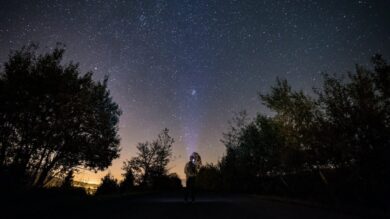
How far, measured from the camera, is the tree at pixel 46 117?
22.3 meters

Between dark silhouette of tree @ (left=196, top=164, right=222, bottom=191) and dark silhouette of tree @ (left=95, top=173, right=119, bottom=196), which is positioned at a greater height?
dark silhouette of tree @ (left=196, top=164, right=222, bottom=191)

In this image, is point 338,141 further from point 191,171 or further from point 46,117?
point 46,117

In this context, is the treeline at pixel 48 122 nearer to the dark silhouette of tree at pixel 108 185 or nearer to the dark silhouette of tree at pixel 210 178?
the dark silhouette of tree at pixel 108 185

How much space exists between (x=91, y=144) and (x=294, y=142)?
55.1 feet

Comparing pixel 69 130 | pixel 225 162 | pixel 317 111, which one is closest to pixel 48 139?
pixel 69 130

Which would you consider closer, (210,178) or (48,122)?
(48,122)

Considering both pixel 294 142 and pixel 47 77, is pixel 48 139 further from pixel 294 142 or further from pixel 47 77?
pixel 294 142

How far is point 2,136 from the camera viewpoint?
2192 centimetres

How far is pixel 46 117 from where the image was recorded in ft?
76.9

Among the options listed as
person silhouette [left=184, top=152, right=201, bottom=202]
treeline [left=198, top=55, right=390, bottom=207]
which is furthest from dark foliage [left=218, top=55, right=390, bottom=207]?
person silhouette [left=184, top=152, right=201, bottom=202]

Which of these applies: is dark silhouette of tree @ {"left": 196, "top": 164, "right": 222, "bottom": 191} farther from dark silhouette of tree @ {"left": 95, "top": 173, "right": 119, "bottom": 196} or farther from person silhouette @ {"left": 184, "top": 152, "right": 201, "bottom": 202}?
person silhouette @ {"left": 184, "top": 152, "right": 201, "bottom": 202}

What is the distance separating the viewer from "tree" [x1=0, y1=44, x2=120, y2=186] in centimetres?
2228

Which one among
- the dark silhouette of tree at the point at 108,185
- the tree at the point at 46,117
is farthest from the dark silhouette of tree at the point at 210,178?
the tree at the point at 46,117

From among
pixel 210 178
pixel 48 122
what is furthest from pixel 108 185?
pixel 210 178
